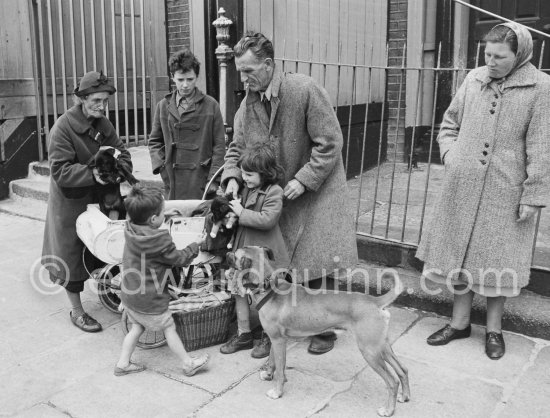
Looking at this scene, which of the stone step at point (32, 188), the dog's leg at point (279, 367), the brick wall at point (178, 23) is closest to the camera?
the dog's leg at point (279, 367)

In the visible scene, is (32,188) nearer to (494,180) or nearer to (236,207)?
(236,207)

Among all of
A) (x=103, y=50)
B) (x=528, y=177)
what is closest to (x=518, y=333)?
(x=528, y=177)

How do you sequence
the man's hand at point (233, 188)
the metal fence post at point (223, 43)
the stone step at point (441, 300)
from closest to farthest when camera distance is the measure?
1. the man's hand at point (233, 188)
2. the stone step at point (441, 300)
3. the metal fence post at point (223, 43)

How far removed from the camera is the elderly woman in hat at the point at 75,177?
3.99 meters

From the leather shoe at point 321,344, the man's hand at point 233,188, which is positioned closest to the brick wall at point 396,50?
the leather shoe at point 321,344

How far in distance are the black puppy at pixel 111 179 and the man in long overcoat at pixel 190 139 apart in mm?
625

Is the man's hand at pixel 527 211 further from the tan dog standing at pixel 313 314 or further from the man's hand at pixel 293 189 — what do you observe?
the man's hand at pixel 293 189

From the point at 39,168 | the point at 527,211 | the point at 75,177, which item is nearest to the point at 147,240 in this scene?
the point at 75,177

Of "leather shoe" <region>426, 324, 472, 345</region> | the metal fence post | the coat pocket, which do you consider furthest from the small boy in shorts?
the metal fence post

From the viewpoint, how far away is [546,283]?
423cm

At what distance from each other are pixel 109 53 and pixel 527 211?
6624 millimetres

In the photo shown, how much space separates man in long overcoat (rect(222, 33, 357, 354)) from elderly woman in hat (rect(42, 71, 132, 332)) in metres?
0.93

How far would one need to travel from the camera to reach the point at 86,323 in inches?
168

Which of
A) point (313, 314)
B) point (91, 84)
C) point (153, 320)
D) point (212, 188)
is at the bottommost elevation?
point (153, 320)
